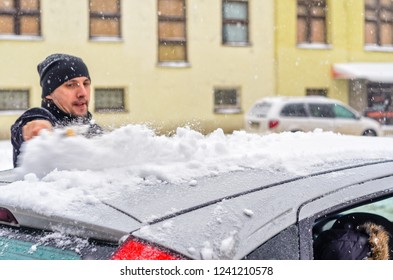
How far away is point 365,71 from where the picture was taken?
2141 centimetres

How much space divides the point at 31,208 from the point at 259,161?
23.8 inches

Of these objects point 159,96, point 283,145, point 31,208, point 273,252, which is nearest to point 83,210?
point 31,208

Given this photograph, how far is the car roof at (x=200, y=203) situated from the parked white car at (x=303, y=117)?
40.9 ft

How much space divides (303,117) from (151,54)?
5.37 meters

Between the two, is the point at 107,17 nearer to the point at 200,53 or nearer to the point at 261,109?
the point at 200,53

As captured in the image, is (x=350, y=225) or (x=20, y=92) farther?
(x=20, y=92)

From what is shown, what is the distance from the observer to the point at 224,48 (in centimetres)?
1972

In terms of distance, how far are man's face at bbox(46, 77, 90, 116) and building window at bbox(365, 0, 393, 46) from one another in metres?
20.1

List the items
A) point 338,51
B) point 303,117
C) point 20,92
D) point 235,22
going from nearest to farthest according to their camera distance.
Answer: point 303,117
point 20,92
point 235,22
point 338,51

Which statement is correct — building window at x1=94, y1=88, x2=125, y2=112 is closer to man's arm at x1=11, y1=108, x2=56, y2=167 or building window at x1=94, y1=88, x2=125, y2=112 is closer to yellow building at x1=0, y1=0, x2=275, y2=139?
yellow building at x1=0, y1=0, x2=275, y2=139

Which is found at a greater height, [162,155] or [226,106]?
[162,155]

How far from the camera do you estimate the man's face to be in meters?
2.62

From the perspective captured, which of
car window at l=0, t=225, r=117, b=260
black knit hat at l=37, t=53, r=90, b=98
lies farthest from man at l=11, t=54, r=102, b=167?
car window at l=0, t=225, r=117, b=260

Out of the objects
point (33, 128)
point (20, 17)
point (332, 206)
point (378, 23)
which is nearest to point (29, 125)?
point (33, 128)
